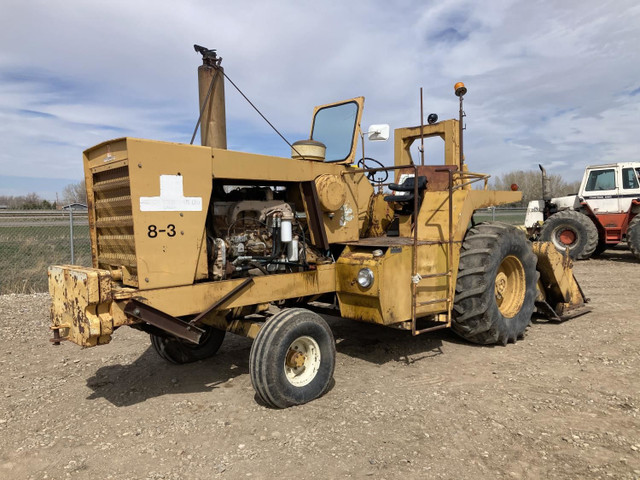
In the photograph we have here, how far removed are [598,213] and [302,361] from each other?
39.5 ft

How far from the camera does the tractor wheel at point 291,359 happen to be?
3707 millimetres

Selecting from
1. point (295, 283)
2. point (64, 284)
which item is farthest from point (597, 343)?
point (64, 284)

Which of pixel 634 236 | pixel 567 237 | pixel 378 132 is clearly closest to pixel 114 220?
pixel 378 132

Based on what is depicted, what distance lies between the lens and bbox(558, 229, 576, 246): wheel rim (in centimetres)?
1301

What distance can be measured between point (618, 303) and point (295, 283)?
236 inches

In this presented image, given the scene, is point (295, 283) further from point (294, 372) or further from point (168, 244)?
point (168, 244)

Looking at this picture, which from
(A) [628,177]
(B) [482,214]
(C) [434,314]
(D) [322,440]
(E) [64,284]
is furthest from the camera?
(B) [482,214]

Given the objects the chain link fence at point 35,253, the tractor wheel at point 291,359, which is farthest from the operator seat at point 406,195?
the chain link fence at point 35,253

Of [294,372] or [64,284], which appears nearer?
[64,284]

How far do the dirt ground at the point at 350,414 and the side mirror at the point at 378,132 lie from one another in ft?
7.70

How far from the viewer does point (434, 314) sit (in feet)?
16.2

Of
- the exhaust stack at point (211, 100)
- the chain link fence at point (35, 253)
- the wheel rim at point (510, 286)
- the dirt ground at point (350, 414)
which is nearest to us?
the dirt ground at point (350, 414)

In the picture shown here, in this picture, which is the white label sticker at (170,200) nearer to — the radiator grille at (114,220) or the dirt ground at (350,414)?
the radiator grille at (114,220)

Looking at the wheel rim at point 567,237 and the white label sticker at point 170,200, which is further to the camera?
the wheel rim at point 567,237
